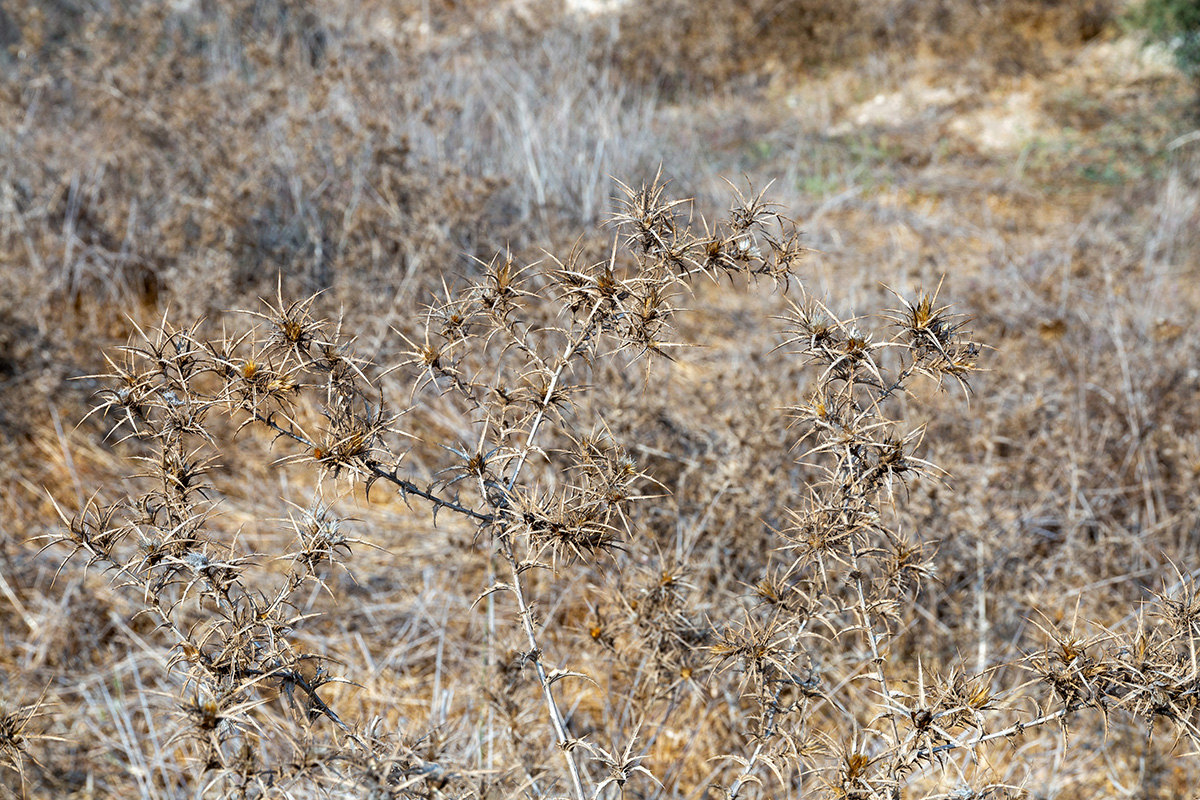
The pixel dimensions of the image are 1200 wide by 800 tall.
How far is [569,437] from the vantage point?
1.53 meters

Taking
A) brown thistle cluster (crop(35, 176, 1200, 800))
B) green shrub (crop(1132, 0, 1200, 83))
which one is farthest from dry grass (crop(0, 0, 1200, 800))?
green shrub (crop(1132, 0, 1200, 83))

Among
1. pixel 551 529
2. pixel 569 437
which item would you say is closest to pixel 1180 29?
pixel 569 437

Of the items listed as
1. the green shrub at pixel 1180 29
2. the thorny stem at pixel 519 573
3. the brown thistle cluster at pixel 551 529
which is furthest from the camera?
the green shrub at pixel 1180 29

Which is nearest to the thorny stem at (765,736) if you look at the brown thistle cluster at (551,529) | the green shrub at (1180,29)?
the brown thistle cluster at (551,529)

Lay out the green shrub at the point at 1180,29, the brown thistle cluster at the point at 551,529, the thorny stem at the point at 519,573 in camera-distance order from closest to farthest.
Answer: the brown thistle cluster at the point at 551,529, the thorny stem at the point at 519,573, the green shrub at the point at 1180,29

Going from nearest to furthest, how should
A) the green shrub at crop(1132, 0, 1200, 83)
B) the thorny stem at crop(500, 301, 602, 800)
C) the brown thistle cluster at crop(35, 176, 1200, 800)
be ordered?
1. the brown thistle cluster at crop(35, 176, 1200, 800)
2. the thorny stem at crop(500, 301, 602, 800)
3. the green shrub at crop(1132, 0, 1200, 83)

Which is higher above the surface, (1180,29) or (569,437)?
(1180,29)

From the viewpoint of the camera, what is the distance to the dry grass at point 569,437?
1.21 meters

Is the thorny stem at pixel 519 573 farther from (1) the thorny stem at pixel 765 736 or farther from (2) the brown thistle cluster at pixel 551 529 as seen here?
(1) the thorny stem at pixel 765 736

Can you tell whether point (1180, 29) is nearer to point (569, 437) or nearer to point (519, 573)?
point (569, 437)

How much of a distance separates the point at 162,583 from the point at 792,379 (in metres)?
2.45

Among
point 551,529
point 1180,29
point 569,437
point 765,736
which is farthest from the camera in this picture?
point 1180,29

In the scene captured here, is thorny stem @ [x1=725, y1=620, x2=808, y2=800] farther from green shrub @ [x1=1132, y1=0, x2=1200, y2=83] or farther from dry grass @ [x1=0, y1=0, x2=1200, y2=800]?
green shrub @ [x1=1132, y1=0, x2=1200, y2=83]

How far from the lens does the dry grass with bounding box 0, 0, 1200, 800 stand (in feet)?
3.96
